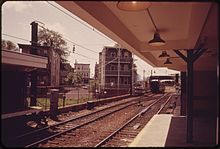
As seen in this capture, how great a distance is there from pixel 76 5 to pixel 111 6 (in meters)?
1.51

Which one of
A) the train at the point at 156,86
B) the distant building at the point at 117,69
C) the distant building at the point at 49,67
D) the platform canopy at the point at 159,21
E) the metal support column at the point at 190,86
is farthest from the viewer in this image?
the distant building at the point at 117,69

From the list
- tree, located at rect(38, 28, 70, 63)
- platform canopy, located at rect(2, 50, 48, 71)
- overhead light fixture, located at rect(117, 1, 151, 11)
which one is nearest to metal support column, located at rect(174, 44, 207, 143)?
overhead light fixture, located at rect(117, 1, 151, 11)

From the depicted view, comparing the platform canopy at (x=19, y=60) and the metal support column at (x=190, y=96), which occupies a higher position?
the platform canopy at (x=19, y=60)

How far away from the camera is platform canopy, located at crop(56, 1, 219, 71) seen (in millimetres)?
5505

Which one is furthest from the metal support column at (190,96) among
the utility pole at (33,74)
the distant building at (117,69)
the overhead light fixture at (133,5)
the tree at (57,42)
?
the tree at (57,42)

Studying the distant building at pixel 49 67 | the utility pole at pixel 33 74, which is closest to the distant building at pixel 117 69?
the distant building at pixel 49 67

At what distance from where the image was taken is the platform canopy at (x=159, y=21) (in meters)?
5.51

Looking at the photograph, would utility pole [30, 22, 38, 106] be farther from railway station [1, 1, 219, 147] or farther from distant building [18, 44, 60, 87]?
distant building [18, 44, 60, 87]

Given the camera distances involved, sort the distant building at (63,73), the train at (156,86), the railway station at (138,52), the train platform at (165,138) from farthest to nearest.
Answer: the distant building at (63,73) → the train at (156,86) → the train platform at (165,138) → the railway station at (138,52)

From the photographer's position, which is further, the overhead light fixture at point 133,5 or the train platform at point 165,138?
the train platform at point 165,138

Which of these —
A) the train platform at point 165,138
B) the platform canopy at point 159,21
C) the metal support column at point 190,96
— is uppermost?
the platform canopy at point 159,21

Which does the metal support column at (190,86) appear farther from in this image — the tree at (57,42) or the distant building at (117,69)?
the tree at (57,42)

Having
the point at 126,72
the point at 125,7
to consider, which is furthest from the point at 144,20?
the point at 126,72

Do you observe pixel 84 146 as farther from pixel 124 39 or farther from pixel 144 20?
pixel 144 20
